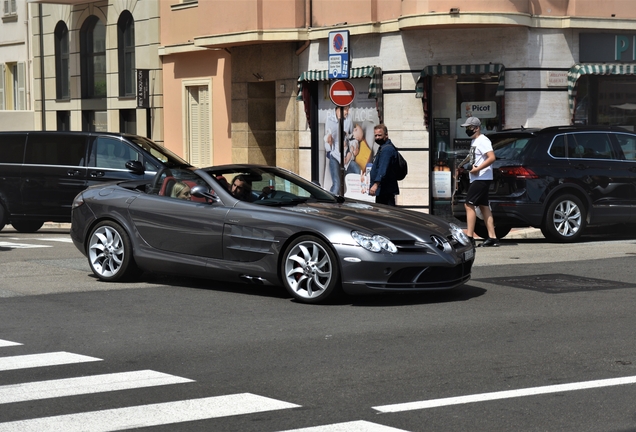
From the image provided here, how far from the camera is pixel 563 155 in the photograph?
52.4 feet

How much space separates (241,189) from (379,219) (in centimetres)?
155

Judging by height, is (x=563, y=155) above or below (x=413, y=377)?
above

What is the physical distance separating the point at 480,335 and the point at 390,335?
68 cm

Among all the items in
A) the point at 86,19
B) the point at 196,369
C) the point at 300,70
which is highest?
the point at 86,19

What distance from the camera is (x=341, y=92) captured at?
1870cm

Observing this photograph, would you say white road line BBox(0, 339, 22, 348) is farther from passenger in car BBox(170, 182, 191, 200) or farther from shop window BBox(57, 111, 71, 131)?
shop window BBox(57, 111, 71, 131)

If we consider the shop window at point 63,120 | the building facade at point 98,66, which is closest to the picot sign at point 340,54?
the building facade at point 98,66

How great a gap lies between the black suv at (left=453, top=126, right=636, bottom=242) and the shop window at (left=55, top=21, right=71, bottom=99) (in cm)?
1978

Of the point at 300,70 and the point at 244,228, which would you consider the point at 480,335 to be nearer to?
the point at 244,228

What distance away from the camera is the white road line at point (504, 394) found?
6.15 meters

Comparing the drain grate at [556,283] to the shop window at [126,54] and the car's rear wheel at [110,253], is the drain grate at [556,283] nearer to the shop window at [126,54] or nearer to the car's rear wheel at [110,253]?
the car's rear wheel at [110,253]

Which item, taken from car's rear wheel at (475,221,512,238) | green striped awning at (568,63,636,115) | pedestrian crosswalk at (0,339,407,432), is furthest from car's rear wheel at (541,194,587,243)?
pedestrian crosswalk at (0,339,407,432)

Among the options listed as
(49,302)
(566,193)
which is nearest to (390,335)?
(49,302)

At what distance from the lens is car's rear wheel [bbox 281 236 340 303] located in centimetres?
978
